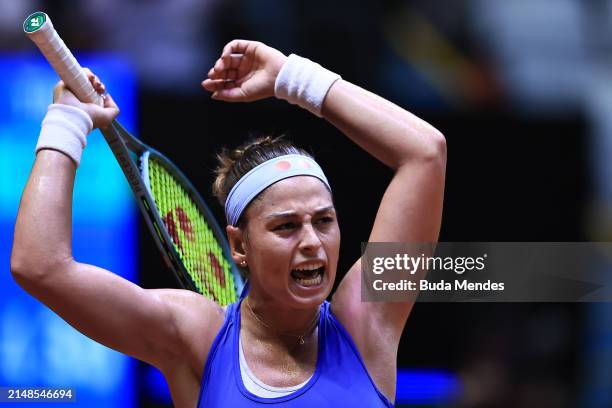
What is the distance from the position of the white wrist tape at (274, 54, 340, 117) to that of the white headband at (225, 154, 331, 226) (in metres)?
0.10

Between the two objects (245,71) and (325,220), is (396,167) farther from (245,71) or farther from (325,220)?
(245,71)

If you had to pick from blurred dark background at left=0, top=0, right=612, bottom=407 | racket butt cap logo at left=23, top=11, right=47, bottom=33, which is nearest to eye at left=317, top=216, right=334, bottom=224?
racket butt cap logo at left=23, top=11, right=47, bottom=33

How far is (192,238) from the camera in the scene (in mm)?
1979

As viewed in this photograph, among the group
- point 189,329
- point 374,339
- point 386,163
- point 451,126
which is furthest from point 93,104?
point 451,126

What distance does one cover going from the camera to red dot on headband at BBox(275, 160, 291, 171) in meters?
1.69

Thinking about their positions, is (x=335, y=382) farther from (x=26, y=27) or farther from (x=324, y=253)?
(x=26, y=27)

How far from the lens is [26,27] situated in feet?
5.06

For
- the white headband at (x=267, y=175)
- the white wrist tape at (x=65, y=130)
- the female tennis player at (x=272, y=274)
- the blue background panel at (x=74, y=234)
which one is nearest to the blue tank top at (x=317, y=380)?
the female tennis player at (x=272, y=274)

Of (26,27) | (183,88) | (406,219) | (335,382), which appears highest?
(183,88)

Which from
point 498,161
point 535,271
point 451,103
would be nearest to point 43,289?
point 535,271

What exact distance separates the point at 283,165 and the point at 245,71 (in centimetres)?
21

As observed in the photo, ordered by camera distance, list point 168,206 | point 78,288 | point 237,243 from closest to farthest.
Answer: point 78,288
point 237,243
point 168,206

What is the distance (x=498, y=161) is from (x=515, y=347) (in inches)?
27.2

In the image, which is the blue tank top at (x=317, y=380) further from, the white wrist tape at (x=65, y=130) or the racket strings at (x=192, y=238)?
the white wrist tape at (x=65, y=130)
